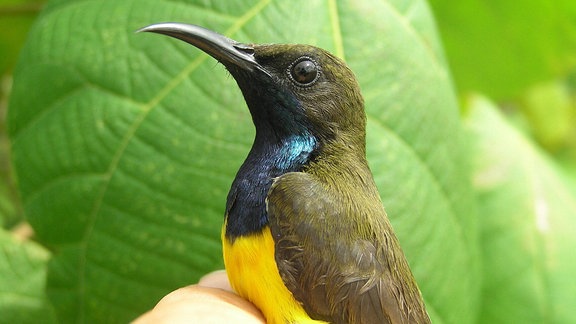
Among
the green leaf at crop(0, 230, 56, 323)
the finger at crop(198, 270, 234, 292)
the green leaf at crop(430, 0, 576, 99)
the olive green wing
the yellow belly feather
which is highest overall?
the green leaf at crop(430, 0, 576, 99)

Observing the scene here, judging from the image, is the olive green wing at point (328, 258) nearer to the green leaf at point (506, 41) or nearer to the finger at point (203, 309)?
the finger at point (203, 309)

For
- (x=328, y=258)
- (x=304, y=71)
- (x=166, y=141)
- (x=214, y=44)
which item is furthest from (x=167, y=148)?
(x=328, y=258)

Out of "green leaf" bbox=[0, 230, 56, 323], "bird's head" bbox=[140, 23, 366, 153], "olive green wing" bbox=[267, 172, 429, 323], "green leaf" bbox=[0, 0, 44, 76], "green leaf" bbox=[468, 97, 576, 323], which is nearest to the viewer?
"olive green wing" bbox=[267, 172, 429, 323]

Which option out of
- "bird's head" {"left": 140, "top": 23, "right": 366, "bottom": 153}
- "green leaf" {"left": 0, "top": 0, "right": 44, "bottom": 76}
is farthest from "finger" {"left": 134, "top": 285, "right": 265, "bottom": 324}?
"green leaf" {"left": 0, "top": 0, "right": 44, "bottom": 76}

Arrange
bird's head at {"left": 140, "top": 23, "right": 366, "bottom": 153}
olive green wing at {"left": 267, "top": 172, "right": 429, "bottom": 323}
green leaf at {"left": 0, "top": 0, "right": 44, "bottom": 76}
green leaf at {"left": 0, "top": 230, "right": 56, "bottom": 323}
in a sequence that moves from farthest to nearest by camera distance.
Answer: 1. green leaf at {"left": 0, "top": 0, "right": 44, "bottom": 76}
2. green leaf at {"left": 0, "top": 230, "right": 56, "bottom": 323}
3. bird's head at {"left": 140, "top": 23, "right": 366, "bottom": 153}
4. olive green wing at {"left": 267, "top": 172, "right": 429, "bottom": 323}

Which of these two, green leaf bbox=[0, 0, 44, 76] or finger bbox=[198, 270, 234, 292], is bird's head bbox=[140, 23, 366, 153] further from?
green leaf bbox=[0, 0, 44, 76]

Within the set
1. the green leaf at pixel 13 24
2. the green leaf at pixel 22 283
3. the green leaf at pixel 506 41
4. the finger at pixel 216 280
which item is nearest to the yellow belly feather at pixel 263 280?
the finger at pixel 216 280
